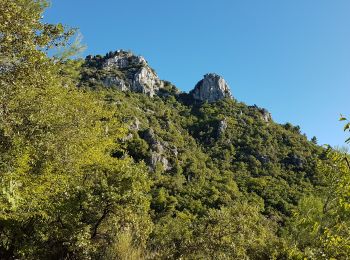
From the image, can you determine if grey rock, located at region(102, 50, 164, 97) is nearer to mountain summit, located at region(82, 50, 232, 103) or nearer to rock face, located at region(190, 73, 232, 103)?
mountain summit, located at region(82, 50, 232, 103)

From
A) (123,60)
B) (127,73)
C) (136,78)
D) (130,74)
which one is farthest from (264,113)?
→ (123,60)

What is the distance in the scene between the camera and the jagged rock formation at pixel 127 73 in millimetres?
154625

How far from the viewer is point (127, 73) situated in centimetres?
16900

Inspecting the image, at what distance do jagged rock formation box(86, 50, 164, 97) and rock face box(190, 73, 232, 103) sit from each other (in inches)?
784

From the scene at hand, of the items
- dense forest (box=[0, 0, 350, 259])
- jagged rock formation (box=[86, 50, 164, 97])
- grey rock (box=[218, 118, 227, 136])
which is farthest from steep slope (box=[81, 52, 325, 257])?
dense forest (box=[0, 0, 350, 259])

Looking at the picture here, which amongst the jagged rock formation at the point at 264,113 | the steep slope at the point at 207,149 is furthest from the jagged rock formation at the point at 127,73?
the jagged rock formation at the point at 264,113

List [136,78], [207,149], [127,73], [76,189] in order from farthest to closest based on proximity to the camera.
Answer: [127,73] < [136,78] < [207,149] < [76,189]

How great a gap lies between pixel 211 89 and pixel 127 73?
38.6 metres

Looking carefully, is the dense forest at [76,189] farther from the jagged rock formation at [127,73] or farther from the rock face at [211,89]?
the rock face at [211,89]

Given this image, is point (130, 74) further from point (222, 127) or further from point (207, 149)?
point (207, 149)

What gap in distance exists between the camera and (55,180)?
21.6m

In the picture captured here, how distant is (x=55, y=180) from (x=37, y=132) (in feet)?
23.3

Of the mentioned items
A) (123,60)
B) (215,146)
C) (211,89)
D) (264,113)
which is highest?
(123,60)

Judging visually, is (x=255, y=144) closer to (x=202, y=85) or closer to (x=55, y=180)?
(x=202, y=85)
